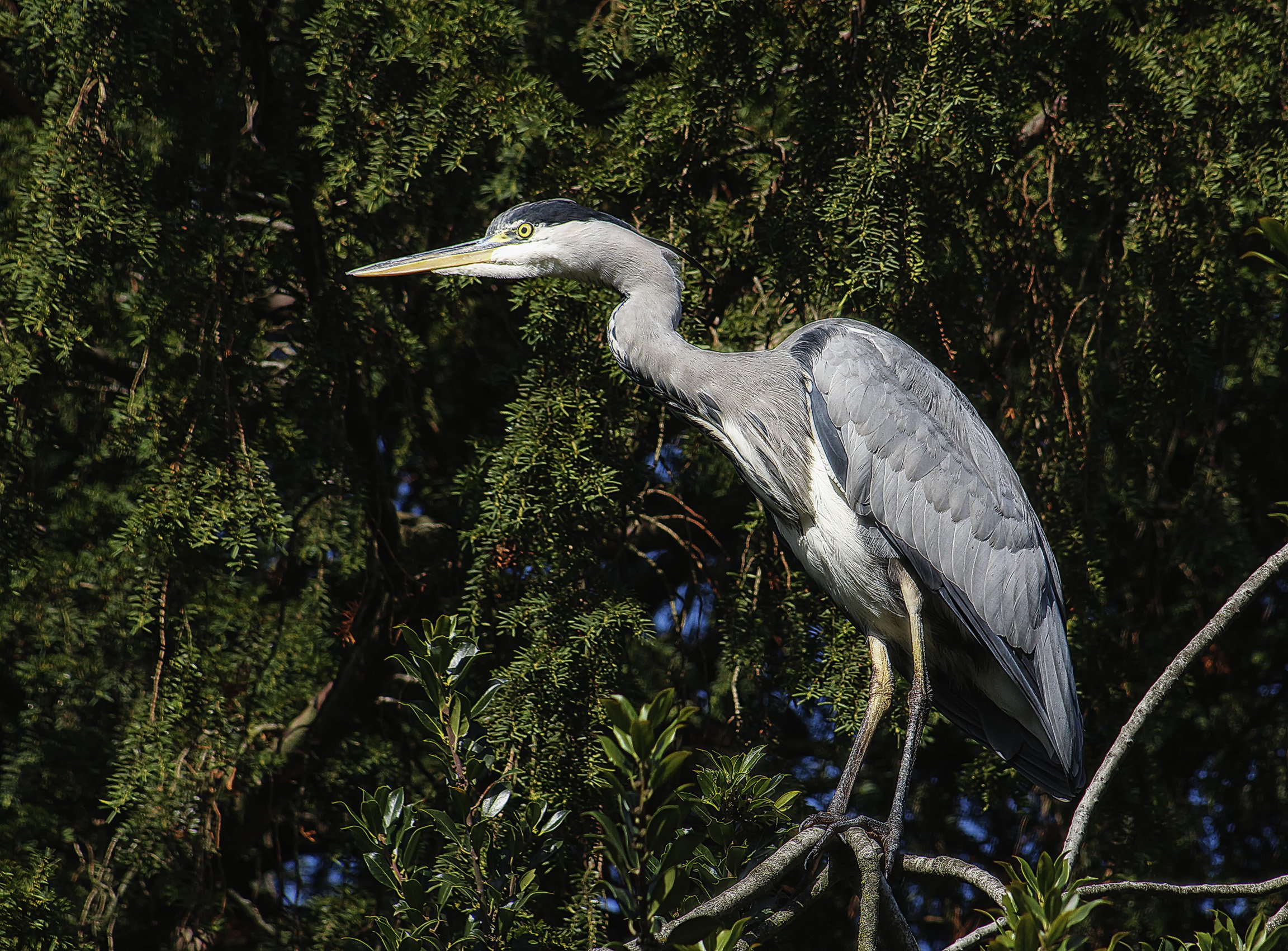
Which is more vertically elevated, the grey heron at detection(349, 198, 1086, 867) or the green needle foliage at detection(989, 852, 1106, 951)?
the grey heron at detection(349, 198, 1086, 867)

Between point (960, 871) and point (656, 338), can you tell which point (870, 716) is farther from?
point (656, 338)

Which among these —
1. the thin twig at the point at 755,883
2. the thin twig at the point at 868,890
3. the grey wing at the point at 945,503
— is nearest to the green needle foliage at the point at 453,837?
the thin twig at the point at 755,883

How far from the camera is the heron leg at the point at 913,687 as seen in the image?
259 centimetres

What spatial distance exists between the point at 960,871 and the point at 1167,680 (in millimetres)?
469

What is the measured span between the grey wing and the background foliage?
215 mm

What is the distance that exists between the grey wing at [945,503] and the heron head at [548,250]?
504mm

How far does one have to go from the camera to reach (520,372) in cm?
354

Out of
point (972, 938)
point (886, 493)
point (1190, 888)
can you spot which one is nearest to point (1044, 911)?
point (972, 938)

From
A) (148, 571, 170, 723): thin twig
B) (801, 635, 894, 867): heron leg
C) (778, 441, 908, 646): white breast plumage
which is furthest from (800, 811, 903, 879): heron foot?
(148, 571, 170, 723): thin twig

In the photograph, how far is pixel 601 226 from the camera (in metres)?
3.06

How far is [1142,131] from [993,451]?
972 mm

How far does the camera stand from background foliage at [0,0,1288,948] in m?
2.87

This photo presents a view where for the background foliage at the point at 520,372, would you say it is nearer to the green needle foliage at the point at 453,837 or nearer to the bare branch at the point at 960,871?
the bare branch at the point at 960,871

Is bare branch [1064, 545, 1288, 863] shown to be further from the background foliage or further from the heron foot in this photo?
the background foliage
